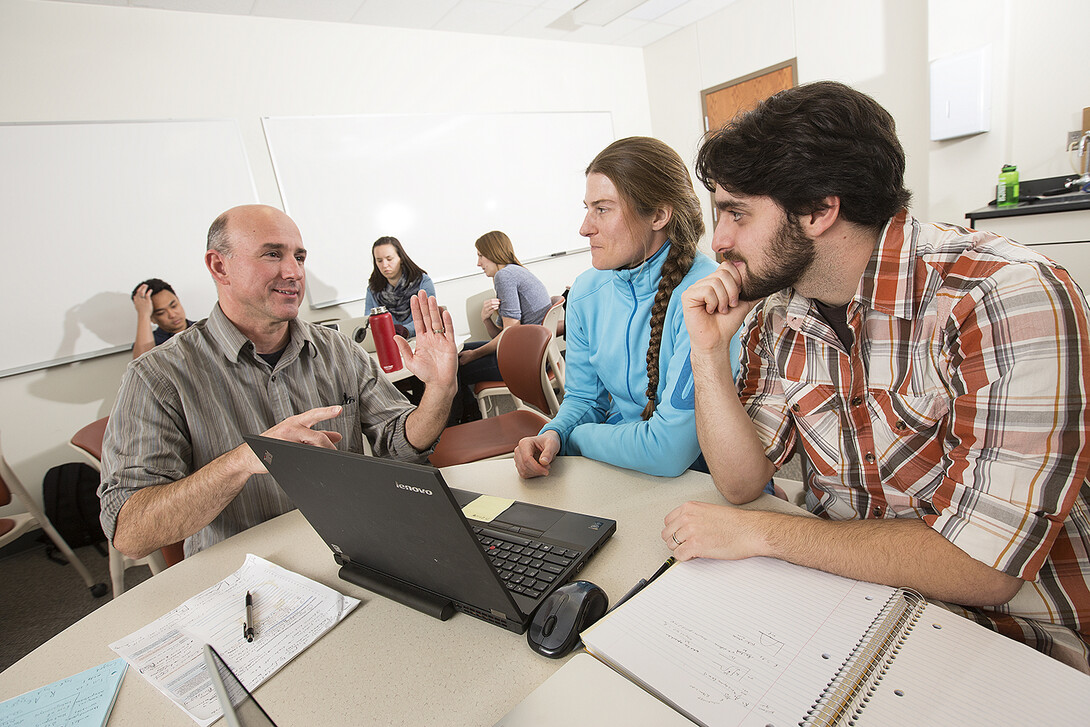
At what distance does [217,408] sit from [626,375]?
103 cm

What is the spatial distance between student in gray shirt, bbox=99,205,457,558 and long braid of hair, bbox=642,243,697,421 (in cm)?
51

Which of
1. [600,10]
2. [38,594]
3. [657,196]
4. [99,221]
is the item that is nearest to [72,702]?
[657,196]

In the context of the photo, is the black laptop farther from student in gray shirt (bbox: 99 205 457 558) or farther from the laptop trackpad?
student in gray shirt (bbox: 99 205 457 558)

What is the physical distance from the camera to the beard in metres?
0.99

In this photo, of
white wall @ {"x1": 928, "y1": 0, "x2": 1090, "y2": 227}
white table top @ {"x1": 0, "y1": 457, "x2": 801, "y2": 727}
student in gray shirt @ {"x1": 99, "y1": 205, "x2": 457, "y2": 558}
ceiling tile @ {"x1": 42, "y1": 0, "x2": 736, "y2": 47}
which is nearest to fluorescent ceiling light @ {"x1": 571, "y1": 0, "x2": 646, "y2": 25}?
ceiling tile @ {"x1": 42, "y1": 0, "x2": 736, "y2": 47}

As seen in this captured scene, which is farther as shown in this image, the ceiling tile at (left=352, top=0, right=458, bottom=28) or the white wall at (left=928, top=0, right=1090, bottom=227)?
the ceiling tile at (left=352, top=0, right=458, bottom=28)

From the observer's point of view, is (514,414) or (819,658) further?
(514,414)

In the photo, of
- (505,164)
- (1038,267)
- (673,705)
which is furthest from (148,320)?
(1038,267)

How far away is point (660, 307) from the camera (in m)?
1.42

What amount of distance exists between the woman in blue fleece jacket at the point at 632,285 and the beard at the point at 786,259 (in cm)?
29

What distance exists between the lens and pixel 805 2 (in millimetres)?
4664

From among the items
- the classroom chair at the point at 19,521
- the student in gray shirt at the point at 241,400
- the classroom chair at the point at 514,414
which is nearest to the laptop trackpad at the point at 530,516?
the student in gray shirt at the point at 241,400

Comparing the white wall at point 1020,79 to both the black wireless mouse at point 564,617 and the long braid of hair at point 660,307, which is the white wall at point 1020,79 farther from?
the black wireless mouse at point 564,617

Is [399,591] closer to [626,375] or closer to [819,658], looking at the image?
[819,658]
